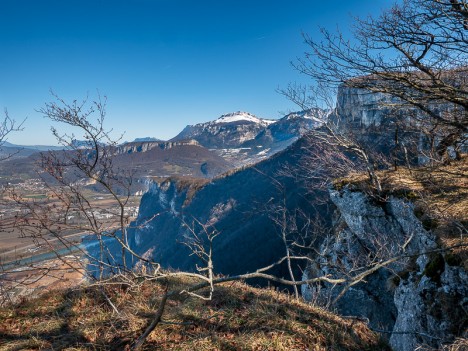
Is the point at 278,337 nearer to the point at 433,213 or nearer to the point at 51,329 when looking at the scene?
the point at 51,329

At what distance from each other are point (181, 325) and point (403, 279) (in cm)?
818

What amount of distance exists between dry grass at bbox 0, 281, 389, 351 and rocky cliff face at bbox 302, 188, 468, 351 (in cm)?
129

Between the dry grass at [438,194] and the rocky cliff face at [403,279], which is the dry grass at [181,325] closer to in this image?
the rocky cliff face at [403,279]

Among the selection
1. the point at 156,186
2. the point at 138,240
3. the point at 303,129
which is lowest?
the point at 138,240

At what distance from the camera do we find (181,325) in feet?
15.7

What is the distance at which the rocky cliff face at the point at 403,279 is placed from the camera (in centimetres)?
689

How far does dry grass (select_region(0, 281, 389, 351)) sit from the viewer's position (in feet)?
14.2

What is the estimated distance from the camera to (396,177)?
1258 cm

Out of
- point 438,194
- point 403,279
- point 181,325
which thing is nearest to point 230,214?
point 438,194

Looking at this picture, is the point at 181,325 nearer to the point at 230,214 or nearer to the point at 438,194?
the point at 438,194

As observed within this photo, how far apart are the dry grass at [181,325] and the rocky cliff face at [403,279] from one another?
1.29 metres

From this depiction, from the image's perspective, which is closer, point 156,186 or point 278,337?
point 278,337

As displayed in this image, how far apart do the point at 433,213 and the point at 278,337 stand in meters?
7.69

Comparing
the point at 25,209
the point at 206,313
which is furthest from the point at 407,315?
the point at 25,209
